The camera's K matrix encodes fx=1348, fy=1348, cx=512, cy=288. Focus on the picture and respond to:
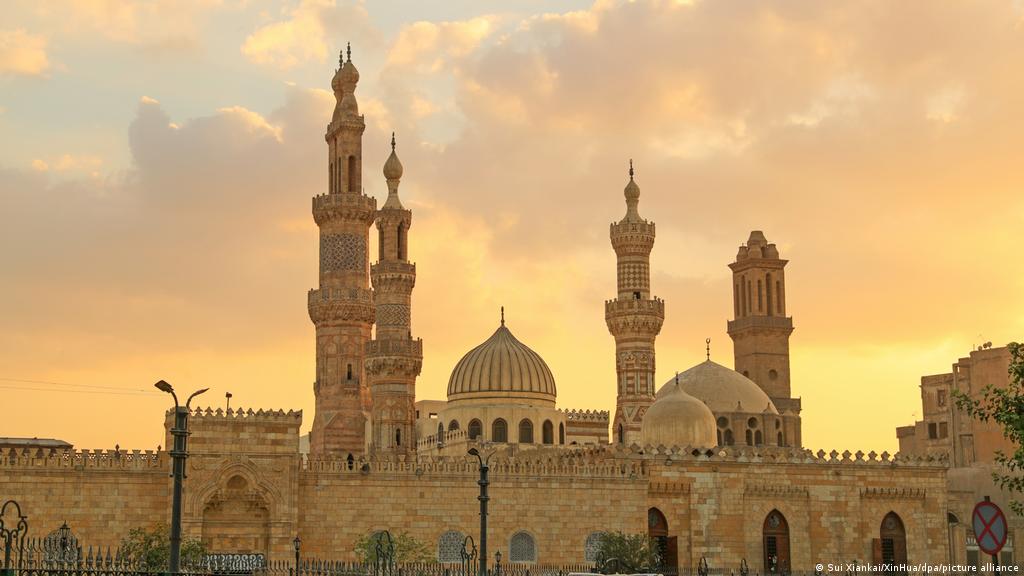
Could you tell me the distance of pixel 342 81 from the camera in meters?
47.5

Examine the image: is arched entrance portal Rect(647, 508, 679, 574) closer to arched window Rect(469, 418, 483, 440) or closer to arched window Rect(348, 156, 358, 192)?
arched window Rect(469, 418, 483, 440)

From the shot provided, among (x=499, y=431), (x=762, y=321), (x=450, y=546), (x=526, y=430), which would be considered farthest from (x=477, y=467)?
(x=762, y=321)

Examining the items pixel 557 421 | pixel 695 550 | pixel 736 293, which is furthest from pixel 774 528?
pixel 736 293

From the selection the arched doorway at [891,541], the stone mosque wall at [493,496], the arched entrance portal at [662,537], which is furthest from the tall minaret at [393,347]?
the arched doorway at [891,541]

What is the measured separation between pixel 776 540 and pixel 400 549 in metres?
11.3

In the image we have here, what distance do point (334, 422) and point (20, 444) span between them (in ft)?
33.7

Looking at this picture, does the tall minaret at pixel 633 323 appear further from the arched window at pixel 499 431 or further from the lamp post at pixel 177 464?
the lamp post at pixel 177 464

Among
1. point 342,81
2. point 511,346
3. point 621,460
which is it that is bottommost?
point 621,460

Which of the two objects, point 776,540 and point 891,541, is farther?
point 891,541

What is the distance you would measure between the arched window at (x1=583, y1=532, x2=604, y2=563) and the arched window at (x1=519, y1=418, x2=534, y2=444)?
11.2 meters

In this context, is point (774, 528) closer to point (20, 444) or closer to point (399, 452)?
point (399, 452)

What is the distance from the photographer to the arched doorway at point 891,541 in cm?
3853

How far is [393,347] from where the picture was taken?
4697 centimetres

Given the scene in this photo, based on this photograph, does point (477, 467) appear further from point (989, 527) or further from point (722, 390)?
point (989, 527)
